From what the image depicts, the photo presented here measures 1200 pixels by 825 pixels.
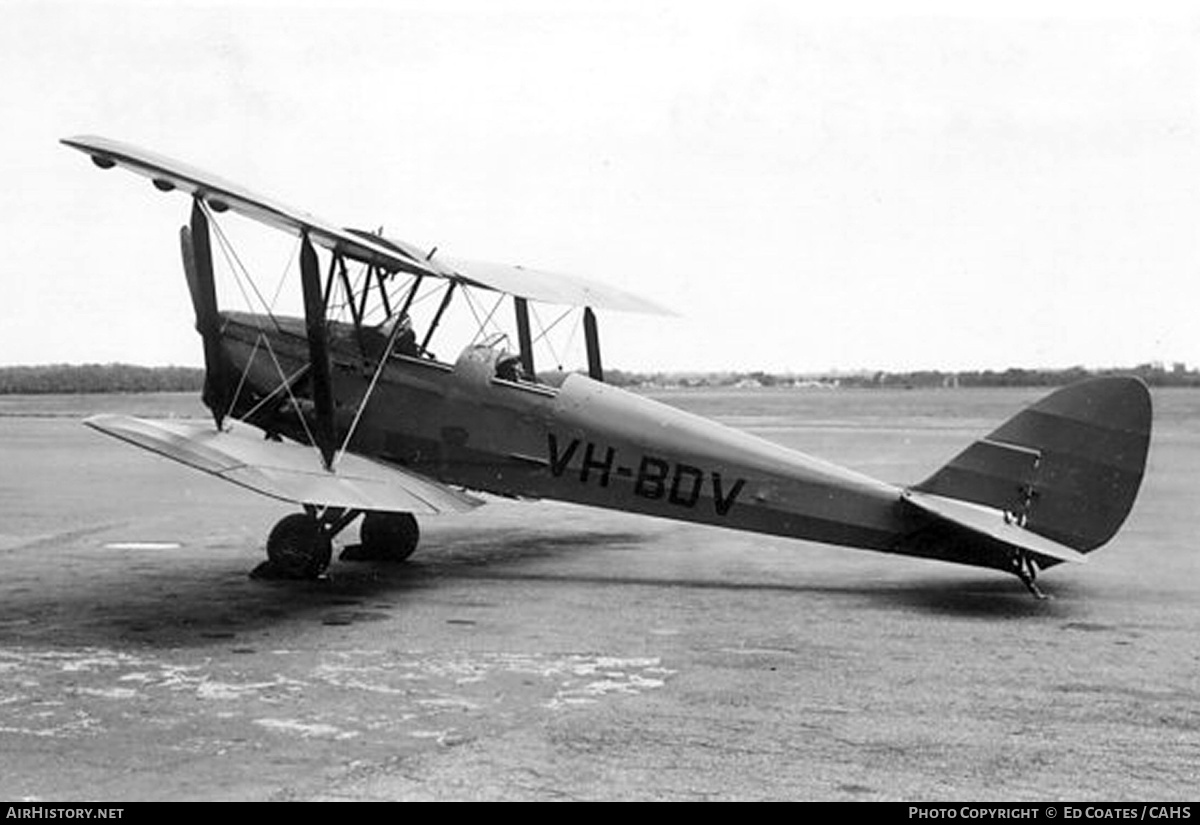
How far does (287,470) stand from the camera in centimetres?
954

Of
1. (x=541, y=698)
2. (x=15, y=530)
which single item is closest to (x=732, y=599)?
(x=541, y=698)

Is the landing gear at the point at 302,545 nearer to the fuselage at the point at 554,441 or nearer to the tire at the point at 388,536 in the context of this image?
the fuselage at the point at 554,441

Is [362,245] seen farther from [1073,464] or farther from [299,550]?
[1073,464]

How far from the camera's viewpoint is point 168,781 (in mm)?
5105

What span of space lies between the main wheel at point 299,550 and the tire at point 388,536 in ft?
4.89

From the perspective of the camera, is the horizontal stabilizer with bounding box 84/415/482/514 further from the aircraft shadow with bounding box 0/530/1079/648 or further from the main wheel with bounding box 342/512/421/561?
the main wheel with bounding box 342/512/421/561

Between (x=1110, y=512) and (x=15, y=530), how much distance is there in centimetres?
1152

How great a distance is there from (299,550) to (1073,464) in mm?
6232

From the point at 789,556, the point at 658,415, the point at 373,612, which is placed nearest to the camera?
the point at 373,612

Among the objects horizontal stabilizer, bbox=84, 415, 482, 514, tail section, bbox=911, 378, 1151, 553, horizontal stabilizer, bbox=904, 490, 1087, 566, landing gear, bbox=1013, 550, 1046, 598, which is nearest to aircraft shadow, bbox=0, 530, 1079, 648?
landing gear, bbox=1013, 550, 1046, 598

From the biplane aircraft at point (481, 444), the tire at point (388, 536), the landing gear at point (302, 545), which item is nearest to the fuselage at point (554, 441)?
the biplane aircraft at point (481, 444)

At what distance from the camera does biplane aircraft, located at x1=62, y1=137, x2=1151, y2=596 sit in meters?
9.70

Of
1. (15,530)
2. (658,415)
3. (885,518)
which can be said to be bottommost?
(15,530)
